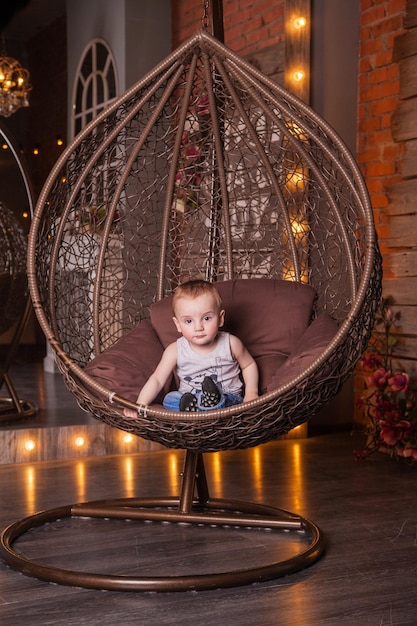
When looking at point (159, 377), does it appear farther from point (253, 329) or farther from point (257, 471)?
point (257, 471)

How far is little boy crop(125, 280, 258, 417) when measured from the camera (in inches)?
90.5

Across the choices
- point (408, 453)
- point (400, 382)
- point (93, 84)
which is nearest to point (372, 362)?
point (400, 382)

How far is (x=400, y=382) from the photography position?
3469mm

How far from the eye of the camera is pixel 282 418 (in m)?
2.10

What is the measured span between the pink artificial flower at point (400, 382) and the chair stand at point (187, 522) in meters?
1.13

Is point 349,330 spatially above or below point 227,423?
above

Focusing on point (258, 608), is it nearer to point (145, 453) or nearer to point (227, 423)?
point (227, 423)

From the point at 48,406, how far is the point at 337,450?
1500 mm

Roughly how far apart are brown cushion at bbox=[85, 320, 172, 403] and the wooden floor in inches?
18.0

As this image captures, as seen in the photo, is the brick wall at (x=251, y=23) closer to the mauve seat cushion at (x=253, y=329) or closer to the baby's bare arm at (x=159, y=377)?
the mauve seat cushion at (x=253, y=329)

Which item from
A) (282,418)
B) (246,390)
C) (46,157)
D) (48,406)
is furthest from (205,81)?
(46,157)

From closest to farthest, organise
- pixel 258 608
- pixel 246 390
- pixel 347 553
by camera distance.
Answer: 1. pixel 258 608
2. pixel 347 553
3. pixel 246 390

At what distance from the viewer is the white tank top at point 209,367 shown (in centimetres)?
239

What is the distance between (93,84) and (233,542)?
4.38 meters
